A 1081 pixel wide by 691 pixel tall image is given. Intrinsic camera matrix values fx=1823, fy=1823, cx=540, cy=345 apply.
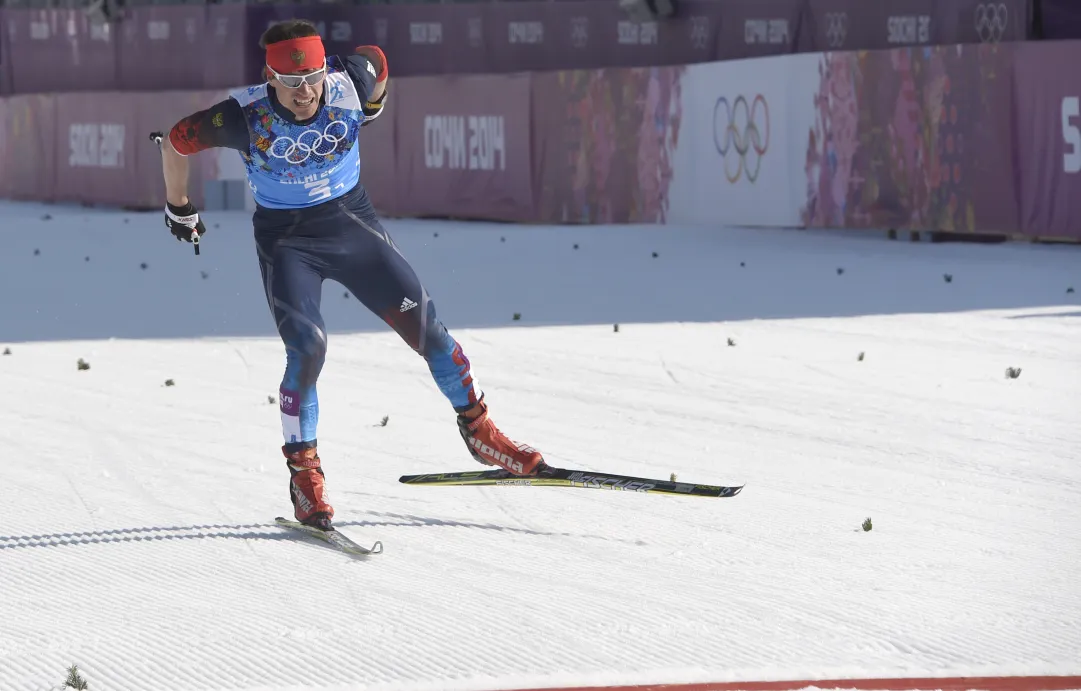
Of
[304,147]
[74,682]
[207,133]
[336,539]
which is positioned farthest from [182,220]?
[74,682]

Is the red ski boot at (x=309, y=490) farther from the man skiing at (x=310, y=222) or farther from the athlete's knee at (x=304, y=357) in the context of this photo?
the athlete's knee at (x=304, y=357)

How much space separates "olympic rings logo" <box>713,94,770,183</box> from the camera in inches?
864

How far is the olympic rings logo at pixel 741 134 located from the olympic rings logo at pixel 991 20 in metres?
2.65

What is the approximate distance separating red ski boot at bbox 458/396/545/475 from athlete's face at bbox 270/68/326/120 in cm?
136

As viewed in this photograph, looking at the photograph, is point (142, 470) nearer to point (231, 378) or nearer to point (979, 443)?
point (231, 378)

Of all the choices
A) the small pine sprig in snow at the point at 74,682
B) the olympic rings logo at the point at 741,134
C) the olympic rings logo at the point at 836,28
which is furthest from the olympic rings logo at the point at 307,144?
the olympic rings logo at the point at 836,28

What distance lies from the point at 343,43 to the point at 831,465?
24.7 meters

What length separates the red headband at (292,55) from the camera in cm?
670

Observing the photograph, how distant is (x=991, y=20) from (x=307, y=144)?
16.0m

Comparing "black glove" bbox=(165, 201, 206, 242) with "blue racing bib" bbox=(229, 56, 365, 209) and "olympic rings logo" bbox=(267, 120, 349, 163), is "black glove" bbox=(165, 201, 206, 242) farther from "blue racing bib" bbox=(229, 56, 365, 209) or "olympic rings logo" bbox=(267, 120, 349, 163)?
"olympic rings logo" bbox=(267, 120, 349, 163)

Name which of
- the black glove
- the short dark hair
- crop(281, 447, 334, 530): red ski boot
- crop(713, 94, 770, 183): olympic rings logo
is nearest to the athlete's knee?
crop(281, 447, 334, 530): red ski boot

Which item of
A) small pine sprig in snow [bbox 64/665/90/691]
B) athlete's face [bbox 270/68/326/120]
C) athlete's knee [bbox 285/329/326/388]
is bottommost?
small pine sprig in snow [bbox 64/665/90/691]

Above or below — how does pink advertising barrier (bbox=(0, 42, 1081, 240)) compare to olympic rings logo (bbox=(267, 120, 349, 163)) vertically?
below

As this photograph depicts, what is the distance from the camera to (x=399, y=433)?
908 cm
